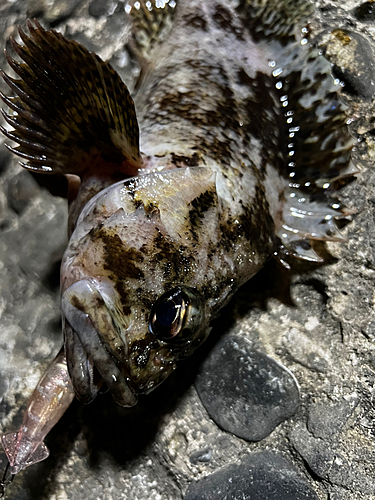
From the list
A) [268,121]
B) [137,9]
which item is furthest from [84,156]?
[137,9]

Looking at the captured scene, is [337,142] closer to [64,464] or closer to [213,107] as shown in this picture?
[213,107]

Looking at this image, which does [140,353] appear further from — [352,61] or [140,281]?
[352,61]

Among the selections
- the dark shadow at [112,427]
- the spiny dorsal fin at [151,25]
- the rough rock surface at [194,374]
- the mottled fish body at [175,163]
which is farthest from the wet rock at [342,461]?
the spiny dorsal fin at [151,25]

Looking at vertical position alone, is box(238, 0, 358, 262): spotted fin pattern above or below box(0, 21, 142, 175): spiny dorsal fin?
below

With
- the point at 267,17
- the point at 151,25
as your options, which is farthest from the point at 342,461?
the point at 151,25

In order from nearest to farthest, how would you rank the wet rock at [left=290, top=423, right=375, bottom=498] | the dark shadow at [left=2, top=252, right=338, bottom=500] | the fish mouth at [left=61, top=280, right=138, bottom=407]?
the fish mouth at [left=61, top=280, right=138, bottom=407]
the wet rock at [left=290, top=423, right=375, bottom=498]
the dark shadow at [left=2, top=252, right=338, bottom=500]

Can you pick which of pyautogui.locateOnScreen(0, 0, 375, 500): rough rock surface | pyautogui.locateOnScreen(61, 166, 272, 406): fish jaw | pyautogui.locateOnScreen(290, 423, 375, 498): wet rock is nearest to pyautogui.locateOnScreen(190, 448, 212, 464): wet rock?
pyautogui.locateOnScreen(0, 0, 375, 500): rough rock surface

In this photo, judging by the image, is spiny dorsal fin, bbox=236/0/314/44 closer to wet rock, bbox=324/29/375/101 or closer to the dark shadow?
wet rock, bbox=324/29/375/101
